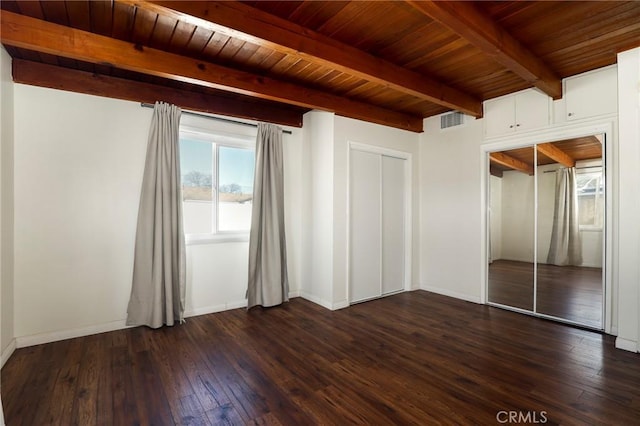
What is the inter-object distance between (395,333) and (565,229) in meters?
2.37

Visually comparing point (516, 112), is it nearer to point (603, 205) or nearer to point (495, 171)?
point (495, 171)

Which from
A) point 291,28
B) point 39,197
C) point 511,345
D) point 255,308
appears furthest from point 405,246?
point 39,197

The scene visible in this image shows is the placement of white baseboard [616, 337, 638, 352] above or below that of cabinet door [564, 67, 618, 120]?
below

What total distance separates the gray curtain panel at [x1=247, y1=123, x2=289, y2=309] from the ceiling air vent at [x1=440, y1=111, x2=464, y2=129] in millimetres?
2626

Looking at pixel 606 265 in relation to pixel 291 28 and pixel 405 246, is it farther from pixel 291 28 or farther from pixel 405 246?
pixel 291 28

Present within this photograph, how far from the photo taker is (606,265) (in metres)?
3.06

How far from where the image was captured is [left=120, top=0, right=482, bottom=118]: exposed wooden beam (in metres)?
1.98

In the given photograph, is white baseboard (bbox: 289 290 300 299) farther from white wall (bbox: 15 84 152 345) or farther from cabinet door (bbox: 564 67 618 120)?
cabinet door (bbox: 564 67 618 120)

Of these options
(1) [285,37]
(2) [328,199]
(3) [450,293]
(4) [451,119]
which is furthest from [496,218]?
(1) [285,37]

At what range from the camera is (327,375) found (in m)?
2.32

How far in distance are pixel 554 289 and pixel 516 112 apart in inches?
89.8

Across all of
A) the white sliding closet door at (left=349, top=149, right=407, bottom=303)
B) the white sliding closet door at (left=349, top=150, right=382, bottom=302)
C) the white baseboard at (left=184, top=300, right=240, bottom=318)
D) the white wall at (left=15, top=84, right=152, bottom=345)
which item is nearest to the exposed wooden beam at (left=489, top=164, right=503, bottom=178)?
the white sliding closet door at (left=349, top=149, right=407, bottom=303)

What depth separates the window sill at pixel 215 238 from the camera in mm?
3619

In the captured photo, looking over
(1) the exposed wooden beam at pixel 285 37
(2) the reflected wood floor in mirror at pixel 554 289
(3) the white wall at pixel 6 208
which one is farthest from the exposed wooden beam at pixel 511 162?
(3) the white wall at pixel 6 208
